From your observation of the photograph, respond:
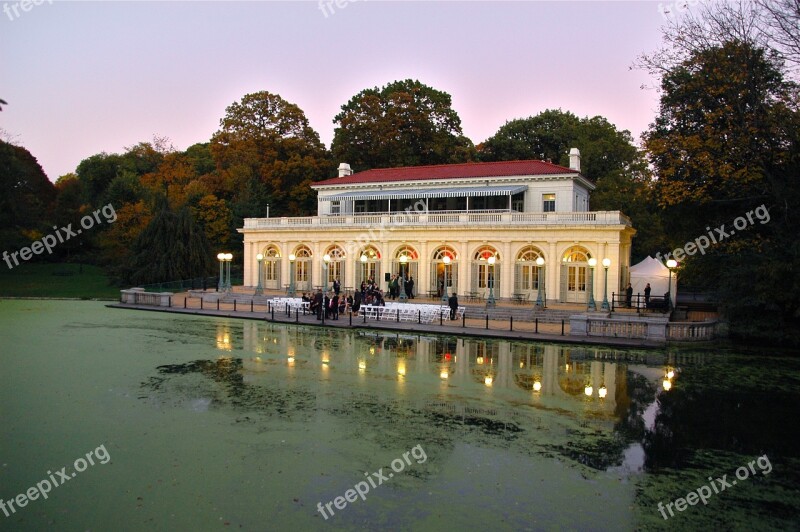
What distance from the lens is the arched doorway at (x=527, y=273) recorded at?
35.8 meters

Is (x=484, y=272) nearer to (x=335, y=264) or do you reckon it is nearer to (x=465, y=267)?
(x=465, y=267)

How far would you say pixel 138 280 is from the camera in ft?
152

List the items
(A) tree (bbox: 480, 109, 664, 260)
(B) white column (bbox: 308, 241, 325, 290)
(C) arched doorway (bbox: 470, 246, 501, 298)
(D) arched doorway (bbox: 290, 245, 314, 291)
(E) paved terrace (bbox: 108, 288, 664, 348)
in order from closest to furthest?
(E) paved terrace (bbox: 108, 288, 664, 348)
(C) arched doorway (bbox: 470, 246, 501, 298)
(B) white column (bbox: 308, 241, 325, 290)
(D) arched doorway (bbox: 290, 245, 314, 291)
(A) tree (bbox: 480, 109, 664, 260)

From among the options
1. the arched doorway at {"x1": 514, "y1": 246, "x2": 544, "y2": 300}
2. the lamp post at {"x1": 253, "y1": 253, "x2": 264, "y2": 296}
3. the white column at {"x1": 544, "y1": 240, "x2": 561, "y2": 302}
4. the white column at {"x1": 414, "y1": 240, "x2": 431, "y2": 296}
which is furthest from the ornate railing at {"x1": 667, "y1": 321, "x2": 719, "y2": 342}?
the lamp post at {"x1": 253, "y1": 253, "x2": 264, "y2": 296}

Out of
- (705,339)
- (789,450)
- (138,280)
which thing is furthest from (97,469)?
(138,280)

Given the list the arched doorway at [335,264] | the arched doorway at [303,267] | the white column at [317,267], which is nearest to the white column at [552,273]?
the arched doorway at [335,264]

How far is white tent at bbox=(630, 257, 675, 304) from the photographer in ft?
112

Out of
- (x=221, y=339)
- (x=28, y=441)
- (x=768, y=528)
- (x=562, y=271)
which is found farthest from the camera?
(x=562, y=271)

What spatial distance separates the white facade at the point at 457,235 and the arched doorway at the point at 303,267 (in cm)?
7

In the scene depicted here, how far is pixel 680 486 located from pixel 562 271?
2668 cm

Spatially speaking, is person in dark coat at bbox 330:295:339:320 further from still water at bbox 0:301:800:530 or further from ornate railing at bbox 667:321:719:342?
ornate railing at bbox 667:321:719:342

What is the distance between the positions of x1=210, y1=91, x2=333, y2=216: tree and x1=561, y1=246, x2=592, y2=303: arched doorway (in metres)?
30.3

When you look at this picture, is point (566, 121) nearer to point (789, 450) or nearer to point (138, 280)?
point (138, 280)

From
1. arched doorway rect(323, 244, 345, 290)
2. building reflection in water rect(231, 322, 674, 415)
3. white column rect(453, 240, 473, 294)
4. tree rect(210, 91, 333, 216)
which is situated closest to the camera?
building reflection in water rect(231, 322, 674, 415)
